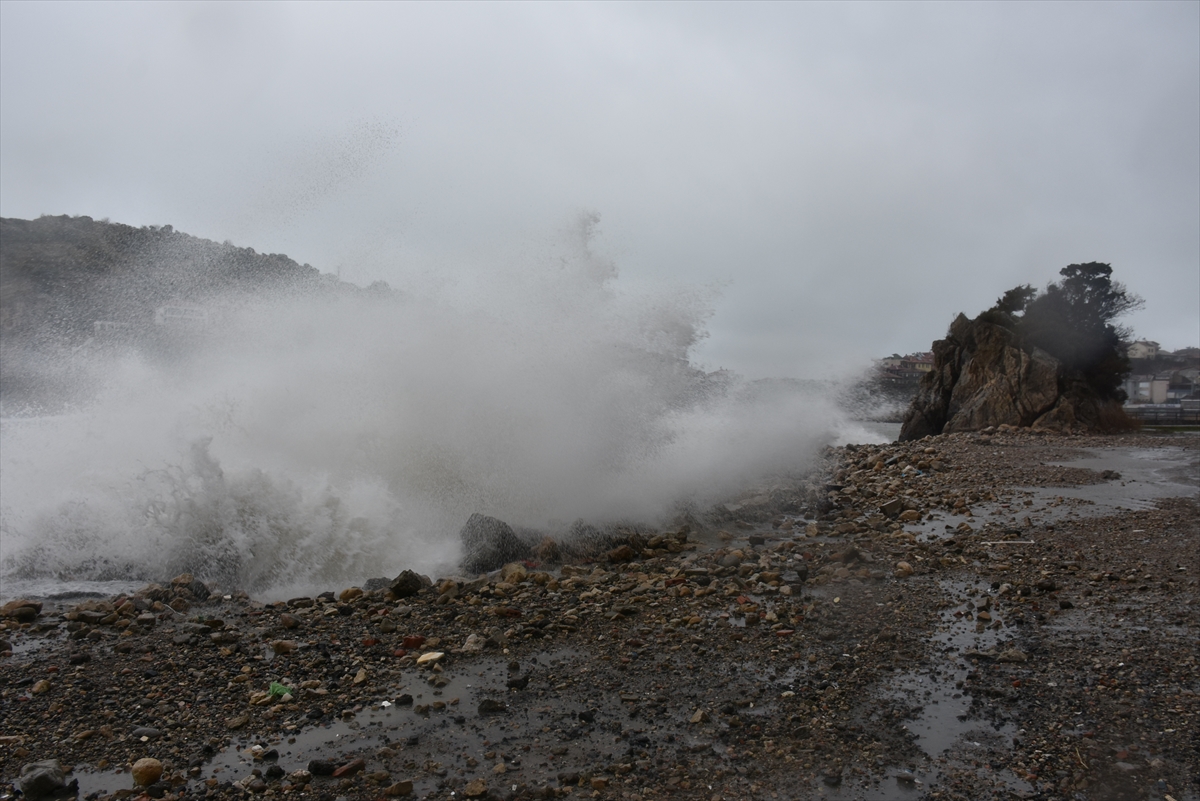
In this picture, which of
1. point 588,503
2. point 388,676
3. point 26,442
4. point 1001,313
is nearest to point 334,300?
point 26,442

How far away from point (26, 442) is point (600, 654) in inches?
386

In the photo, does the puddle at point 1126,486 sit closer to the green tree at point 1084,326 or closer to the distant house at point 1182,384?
the green tree at point 1084,326

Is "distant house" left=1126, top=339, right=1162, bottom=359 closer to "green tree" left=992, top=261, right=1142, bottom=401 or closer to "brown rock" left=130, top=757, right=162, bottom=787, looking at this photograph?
"green tree" left=992, top=261, right=1142, bottom=401

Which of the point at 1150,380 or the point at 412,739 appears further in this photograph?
the point at 1150,380

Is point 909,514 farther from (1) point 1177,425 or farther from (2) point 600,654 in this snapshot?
(1) point 1177,425

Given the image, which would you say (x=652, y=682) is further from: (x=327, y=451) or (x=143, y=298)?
(x=143, y=298)

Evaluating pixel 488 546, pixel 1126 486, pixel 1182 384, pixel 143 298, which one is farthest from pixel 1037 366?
pixel 1182 384

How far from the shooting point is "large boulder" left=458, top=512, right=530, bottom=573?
823 cm

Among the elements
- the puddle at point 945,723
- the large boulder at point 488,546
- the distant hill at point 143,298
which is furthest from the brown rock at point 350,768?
the distant hill at point 143,298

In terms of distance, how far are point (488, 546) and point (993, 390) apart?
28578mm

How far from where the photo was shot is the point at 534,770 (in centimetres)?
362

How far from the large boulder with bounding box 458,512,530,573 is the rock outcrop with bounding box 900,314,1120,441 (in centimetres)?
2665

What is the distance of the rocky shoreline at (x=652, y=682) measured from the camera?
3553 mm

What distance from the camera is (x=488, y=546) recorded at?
8391mm
